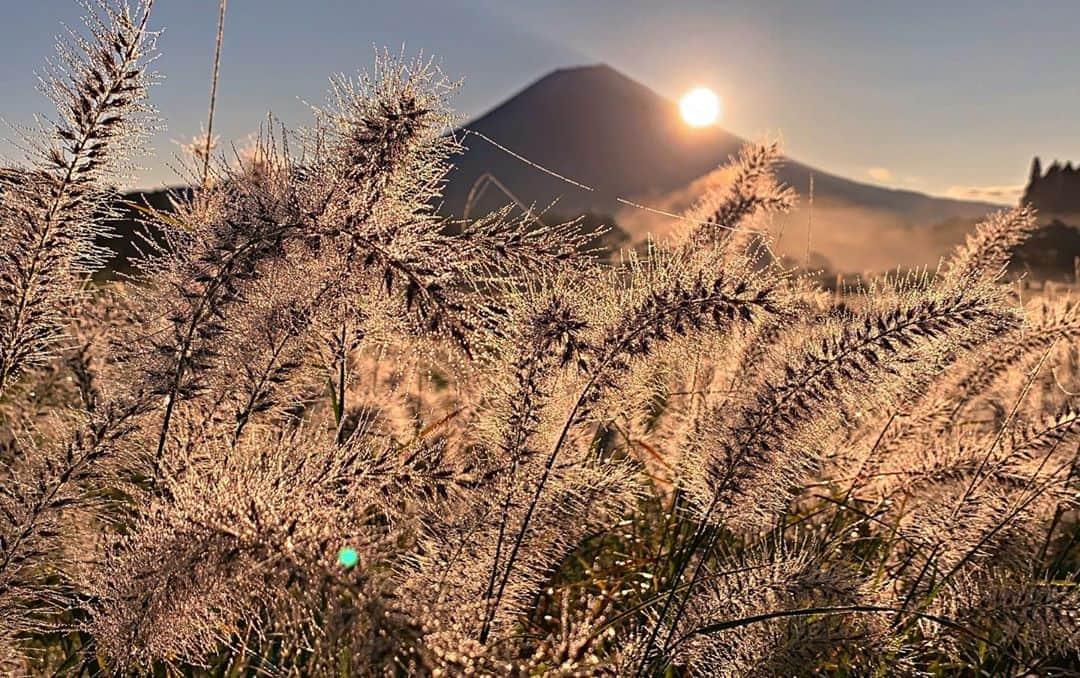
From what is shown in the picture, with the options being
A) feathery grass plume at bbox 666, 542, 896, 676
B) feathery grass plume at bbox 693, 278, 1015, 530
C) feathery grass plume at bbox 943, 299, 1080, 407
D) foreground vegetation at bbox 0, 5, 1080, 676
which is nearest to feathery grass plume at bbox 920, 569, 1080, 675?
foreground vegetation at bbox 0, 5, 1080, 676

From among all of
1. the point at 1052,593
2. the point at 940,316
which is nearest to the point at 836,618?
the point at 1052,593

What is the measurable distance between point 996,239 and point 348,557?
11.4ft

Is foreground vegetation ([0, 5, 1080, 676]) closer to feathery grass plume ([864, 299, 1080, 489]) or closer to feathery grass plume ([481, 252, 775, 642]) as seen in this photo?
feathery grass plume ([481, 252, 775, 642])

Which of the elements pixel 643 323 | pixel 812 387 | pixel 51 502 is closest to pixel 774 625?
pixel 812 387

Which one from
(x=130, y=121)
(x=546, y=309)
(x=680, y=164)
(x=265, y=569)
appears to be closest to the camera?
(x=265, y=569)

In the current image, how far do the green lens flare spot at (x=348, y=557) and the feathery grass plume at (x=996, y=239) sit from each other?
315 cm

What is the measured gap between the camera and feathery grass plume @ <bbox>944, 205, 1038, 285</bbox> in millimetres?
3934

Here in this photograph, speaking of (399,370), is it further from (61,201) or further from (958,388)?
(958,388)

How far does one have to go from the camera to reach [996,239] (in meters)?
4.05

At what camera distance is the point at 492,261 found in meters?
1.97

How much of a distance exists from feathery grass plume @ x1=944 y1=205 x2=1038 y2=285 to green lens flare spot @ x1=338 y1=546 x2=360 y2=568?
3.15m

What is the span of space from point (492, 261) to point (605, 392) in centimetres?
35

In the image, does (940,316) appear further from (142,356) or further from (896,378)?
(142,356)

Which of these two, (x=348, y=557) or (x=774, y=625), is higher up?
(x=348, y=557)
